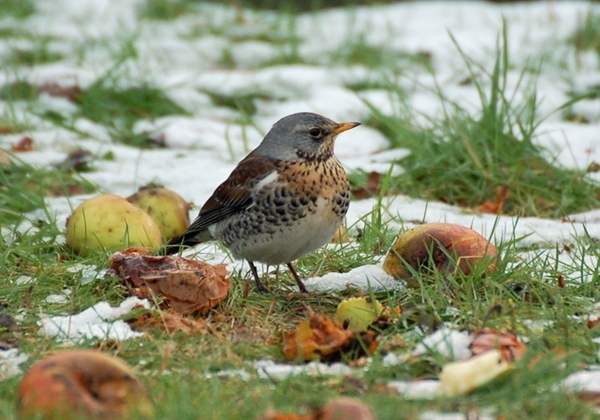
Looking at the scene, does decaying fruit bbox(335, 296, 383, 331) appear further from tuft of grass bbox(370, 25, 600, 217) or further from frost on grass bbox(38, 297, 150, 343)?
tuft of grass bbox(370, 25, 600, 217)

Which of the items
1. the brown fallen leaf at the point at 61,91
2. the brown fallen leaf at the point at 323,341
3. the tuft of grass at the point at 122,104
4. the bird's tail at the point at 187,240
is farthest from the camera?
the brown fallen leaf at the point at 61,91

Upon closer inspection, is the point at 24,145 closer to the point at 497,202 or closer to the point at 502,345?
the point at 497,202

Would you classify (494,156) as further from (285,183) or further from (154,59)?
(154,59)

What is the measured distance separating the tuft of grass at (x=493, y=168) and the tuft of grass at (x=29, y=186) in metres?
2.22

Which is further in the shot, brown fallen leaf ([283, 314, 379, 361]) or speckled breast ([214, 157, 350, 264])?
speckled breast ([214, 157, 350, 264])

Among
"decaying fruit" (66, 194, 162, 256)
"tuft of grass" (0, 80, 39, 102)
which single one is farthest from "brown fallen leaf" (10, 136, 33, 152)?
"decaying fruit" (66, 194, 162, 256)

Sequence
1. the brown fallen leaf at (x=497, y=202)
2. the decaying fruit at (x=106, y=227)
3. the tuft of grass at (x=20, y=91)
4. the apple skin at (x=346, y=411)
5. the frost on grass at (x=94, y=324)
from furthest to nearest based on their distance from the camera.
Result: the tuft of grass at (x=20, y=91) → the brown fallen leaf at (x=497, y=202) → the decaying fruit at (x=106, y=227) → the frost on grass at (x=94, y=324) → the apple skin at (x=346, y=411)

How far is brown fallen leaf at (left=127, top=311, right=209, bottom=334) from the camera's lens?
4.12m

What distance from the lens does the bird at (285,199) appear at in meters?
4.72

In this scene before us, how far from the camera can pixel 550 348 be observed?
12.5ft

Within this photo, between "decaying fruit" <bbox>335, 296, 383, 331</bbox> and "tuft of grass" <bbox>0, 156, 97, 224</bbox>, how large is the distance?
246 centimetres

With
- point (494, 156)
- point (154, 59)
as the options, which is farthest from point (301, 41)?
point (494, 156)

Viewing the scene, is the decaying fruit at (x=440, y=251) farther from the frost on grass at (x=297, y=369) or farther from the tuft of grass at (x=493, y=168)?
the tuft of grass at (x=493, y=168)

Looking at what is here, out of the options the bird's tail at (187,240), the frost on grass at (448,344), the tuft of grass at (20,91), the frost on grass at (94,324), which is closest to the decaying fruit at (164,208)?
the bird's tail at (187,240)
